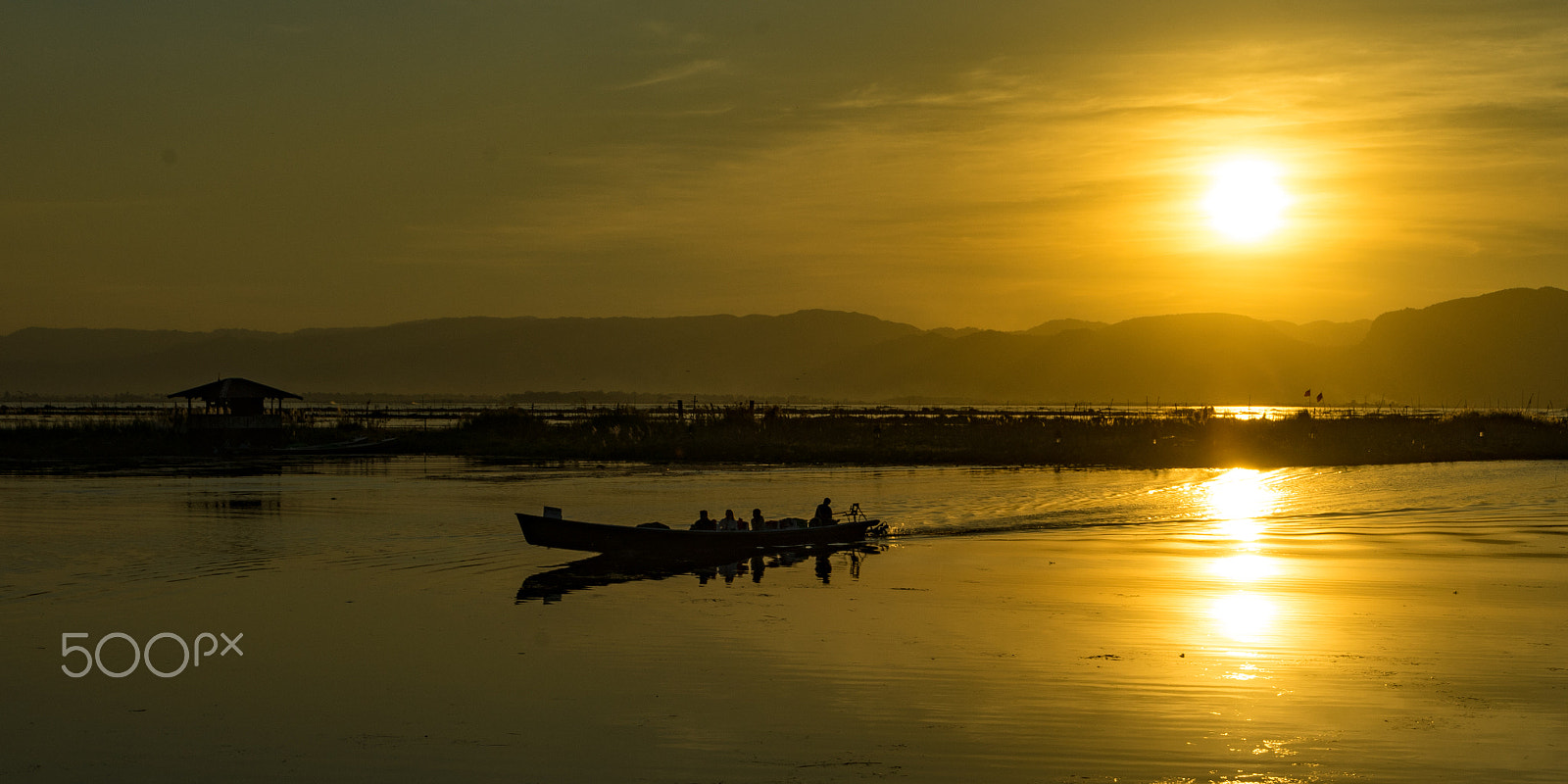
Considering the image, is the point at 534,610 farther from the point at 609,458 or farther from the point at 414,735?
the point at 609,458

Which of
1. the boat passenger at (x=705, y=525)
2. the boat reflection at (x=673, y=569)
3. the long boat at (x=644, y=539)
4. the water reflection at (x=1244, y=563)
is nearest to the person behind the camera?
the water reflection at (x=1244, y=563)

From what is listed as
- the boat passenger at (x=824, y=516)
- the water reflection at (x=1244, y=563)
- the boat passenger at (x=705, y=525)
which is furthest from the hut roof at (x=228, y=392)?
the water reflection at (x=1244, y=563)

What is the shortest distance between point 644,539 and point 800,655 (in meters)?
12.3

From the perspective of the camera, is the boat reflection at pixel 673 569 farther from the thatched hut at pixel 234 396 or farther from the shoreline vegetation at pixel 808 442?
the thatched hut at pixel 234 396

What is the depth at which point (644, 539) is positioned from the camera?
31359mm

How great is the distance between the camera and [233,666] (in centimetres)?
1877

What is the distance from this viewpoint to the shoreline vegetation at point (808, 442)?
242 ft

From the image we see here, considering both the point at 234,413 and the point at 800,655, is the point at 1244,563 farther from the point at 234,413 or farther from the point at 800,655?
the point at 234,413

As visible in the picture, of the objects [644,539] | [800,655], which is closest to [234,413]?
[644,539]

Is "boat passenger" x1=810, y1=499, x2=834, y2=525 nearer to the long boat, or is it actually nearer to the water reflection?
the long boat

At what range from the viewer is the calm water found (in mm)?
14148

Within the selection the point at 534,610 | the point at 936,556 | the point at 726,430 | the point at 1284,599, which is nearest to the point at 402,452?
the point at 726,430

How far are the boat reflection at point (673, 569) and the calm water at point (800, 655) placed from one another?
20cm

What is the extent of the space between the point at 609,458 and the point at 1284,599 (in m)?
54.3
